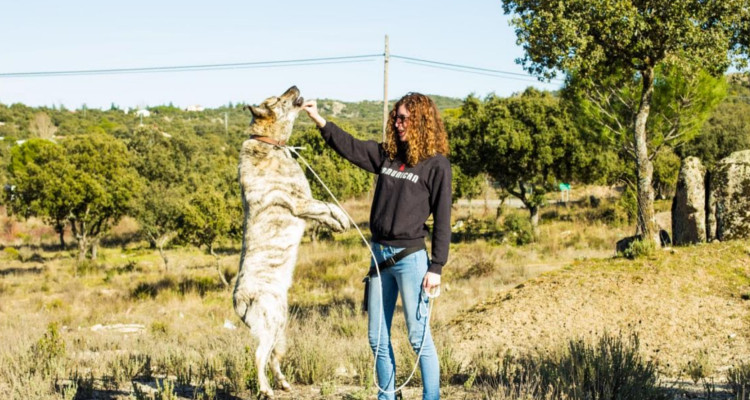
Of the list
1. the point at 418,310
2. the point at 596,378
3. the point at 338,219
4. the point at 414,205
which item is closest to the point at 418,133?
the point at 414,205

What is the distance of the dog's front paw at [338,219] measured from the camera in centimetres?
391

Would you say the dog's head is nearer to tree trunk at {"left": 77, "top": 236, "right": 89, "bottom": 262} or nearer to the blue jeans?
the blue jeans

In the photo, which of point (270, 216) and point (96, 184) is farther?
point (96, 184)

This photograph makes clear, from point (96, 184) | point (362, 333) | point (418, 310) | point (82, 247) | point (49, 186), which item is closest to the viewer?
point (418, 310)

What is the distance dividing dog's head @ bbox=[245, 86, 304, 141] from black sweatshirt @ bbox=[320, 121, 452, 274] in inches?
28.6

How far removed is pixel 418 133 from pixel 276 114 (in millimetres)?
936

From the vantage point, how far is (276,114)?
3.84m

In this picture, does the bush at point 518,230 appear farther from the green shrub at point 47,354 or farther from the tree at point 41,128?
the tree at point 41,128

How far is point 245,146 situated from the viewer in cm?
383

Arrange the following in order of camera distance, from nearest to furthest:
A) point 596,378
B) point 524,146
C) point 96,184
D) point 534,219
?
point 596,378, point 524,146, point 534,219, point 96,184

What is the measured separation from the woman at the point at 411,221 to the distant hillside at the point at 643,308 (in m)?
3.37

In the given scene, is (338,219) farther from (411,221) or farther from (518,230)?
(518,230)

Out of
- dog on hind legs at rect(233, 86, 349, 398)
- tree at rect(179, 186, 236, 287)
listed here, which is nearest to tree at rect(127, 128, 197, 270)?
tree at rect(179, 186, 236, 287)

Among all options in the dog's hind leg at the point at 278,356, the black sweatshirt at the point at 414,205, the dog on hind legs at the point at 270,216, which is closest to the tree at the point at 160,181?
the dog's hind leg at the point at 278,356
